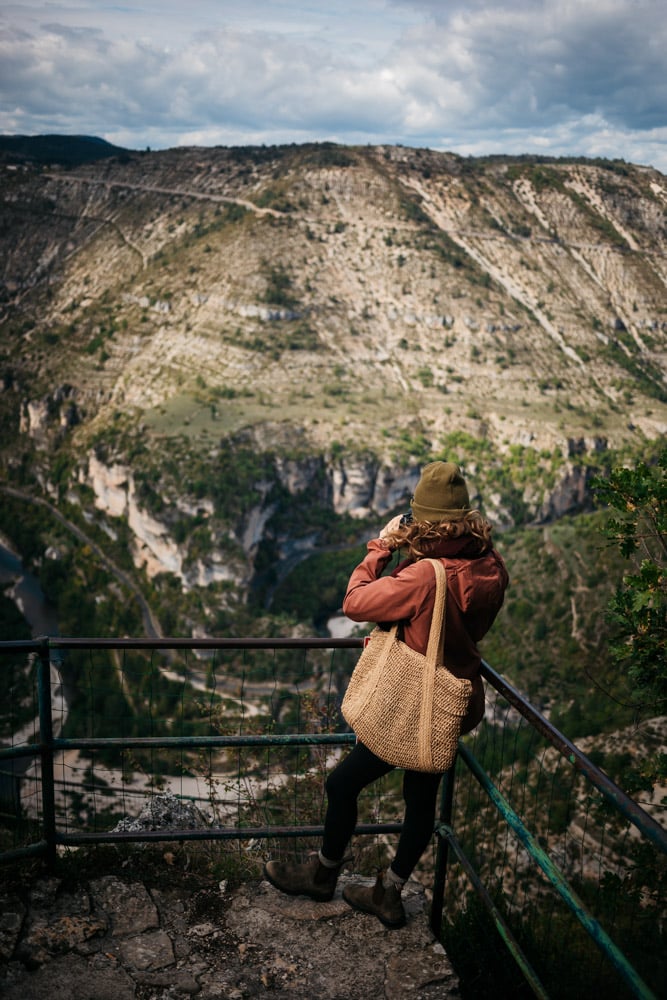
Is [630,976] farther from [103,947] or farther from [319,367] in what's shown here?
[319,367]

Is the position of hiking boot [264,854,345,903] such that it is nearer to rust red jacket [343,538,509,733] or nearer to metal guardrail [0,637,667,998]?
metal guardrail [0,637,667,998]

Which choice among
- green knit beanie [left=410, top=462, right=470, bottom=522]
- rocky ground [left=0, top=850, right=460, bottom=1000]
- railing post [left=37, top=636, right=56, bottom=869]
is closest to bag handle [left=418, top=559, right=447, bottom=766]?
green knit beanie [left=410, top=462, right=470, bottom=522]

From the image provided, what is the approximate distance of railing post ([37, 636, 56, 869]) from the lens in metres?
2.87

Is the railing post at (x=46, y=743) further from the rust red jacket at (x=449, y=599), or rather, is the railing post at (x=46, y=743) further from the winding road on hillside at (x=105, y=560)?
the winding road on hillside at (x=105, y=560)

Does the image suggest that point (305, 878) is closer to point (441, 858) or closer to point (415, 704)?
→ point (441, 858)

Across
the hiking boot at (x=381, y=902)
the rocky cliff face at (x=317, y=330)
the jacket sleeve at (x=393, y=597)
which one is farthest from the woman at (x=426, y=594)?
the rocky cliff face at (x=317, y=330)

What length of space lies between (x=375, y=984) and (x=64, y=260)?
4098 inches

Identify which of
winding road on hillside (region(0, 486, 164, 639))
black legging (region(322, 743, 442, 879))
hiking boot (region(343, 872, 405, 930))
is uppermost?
black legging (region(322, 743, 442, 879))

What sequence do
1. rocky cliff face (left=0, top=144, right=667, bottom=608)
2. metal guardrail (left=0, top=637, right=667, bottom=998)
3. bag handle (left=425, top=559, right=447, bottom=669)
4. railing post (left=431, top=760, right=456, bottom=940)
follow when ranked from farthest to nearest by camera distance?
1. rocky cliff face (left=0, top=144, right=667, bottom=608)
2. railing post (left=431, top=760, right=456, bottom=940)
3. metal guardrail (left=0, top=637, right=667, bottom=998)
4. bag handle (left=425, top=559, right=447, bottom=669)

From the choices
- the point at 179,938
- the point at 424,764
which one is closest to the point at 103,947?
the point at 179,938

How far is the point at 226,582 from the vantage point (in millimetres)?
53438

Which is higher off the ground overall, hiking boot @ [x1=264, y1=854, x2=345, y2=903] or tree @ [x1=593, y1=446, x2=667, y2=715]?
tree @ [x1=593, y1=446, x2=667, y2=715]

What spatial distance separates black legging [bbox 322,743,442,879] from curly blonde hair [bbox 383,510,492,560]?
77cm

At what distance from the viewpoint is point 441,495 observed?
7.96ft
